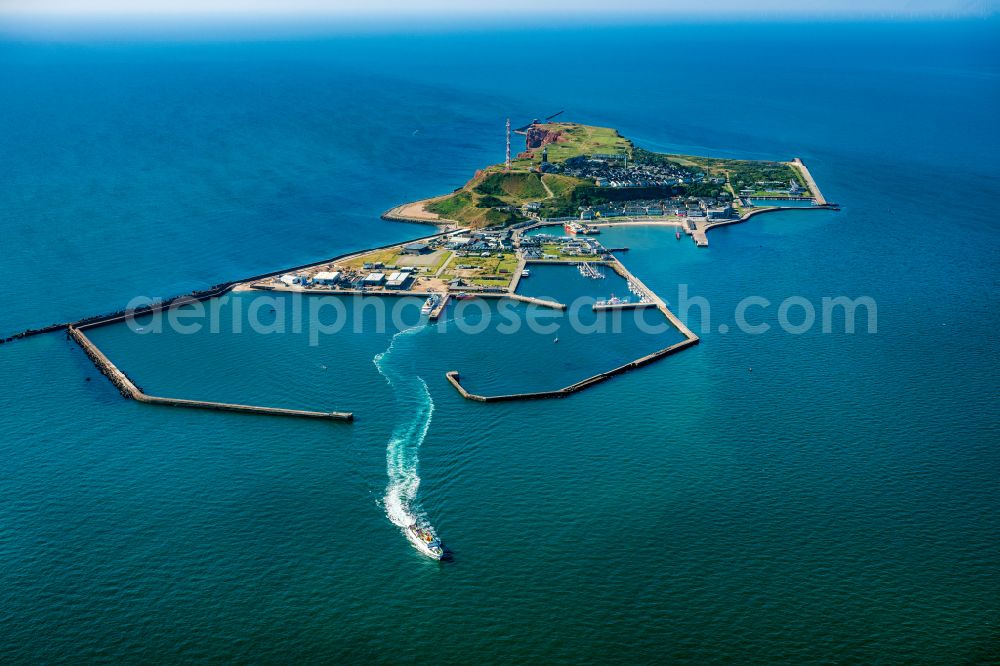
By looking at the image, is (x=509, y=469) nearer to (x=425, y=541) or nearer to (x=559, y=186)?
(x=425, y=541)

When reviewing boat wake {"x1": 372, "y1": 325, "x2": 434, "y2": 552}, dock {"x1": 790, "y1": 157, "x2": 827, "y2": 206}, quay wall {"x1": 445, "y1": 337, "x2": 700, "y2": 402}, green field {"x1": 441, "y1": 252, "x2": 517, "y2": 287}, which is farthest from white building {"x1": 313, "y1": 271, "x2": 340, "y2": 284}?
dock {"x1": 790, "y1": 157, "x2": 827, "y2": 206}


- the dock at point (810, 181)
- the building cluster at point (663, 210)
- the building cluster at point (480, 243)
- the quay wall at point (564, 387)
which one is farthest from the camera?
the dock at point (810, 181)

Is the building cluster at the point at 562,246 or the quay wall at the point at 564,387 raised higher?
the building cluster at the point at 562,246

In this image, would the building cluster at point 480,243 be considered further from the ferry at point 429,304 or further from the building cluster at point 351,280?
the ferry at point 429,304

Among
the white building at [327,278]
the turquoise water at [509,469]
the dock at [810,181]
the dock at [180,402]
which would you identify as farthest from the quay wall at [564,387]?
the dock at [810,181]

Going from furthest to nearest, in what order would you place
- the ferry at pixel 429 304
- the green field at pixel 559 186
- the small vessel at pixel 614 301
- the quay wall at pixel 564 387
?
the green field at pixel 559 186, the small vessel at pixel 614 301, the ferry at pixel 429 304, the quay wall at pixel 564 387

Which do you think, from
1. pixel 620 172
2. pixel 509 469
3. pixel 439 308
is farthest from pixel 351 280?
pixel 620 172

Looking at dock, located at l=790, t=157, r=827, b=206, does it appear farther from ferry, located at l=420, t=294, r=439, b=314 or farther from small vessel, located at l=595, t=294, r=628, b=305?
ferry, located at l=420, t=294, r=439, b=314
